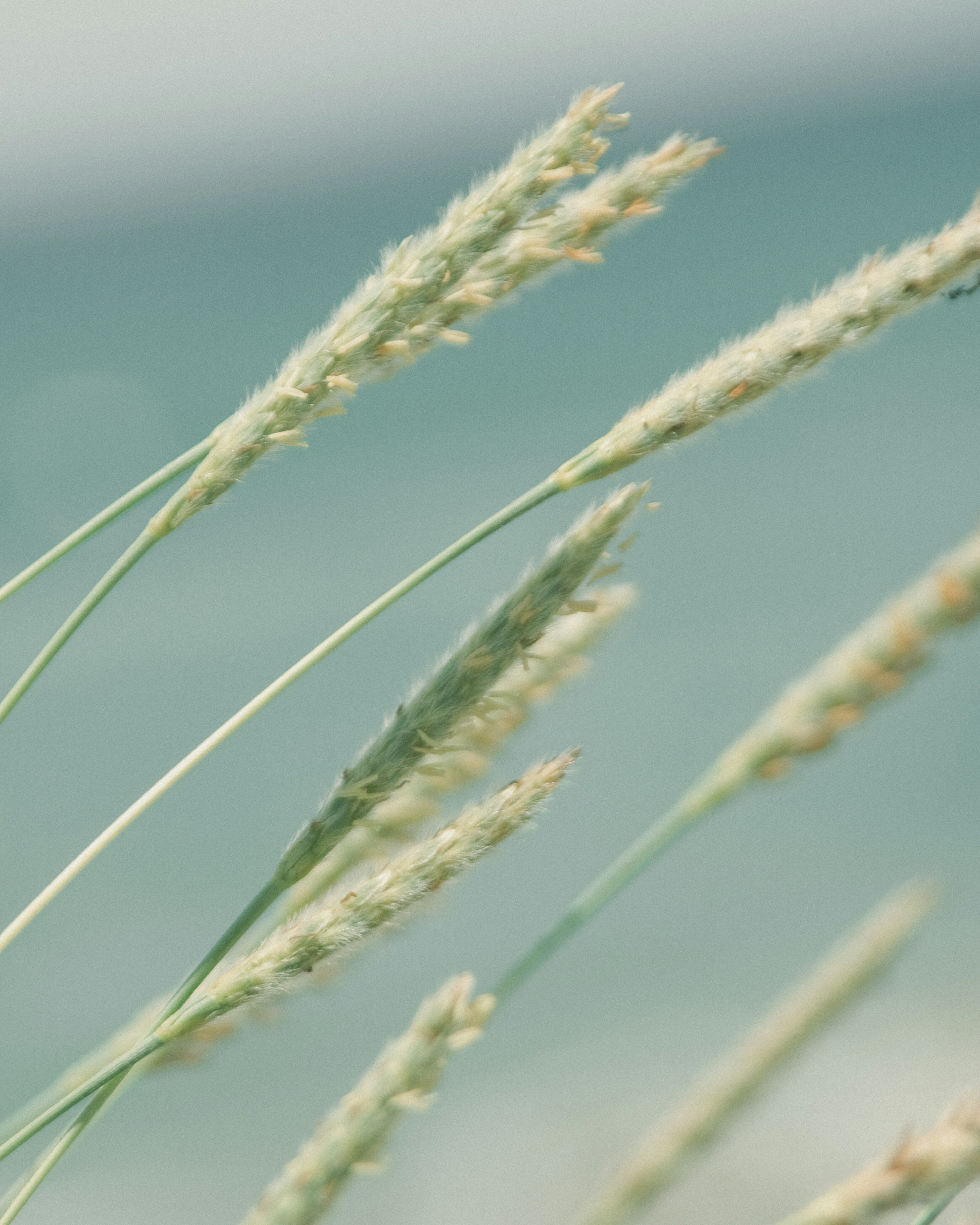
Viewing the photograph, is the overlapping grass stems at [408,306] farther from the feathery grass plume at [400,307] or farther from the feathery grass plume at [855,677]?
the feathery grass plume at [855,677]

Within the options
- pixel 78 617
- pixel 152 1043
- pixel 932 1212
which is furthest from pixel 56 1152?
pixel 932 1212

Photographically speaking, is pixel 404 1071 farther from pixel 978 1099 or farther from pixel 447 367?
pixel 447 367

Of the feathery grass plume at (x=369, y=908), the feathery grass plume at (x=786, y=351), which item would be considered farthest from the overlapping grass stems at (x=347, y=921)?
the feathery grass plume at (x=786, y=351)

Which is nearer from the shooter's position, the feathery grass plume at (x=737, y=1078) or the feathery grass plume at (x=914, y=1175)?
the feathery grass plume at (x=914, y=1175)

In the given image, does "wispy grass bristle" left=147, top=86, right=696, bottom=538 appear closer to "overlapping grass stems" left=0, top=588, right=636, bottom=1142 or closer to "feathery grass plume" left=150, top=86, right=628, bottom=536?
"feathery grass plume" left=150, top=86, right=628, bottom=536

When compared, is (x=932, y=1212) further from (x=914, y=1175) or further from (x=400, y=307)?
(x=400, y=307)

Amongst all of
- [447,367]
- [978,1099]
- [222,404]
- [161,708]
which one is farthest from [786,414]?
[978,1099]
